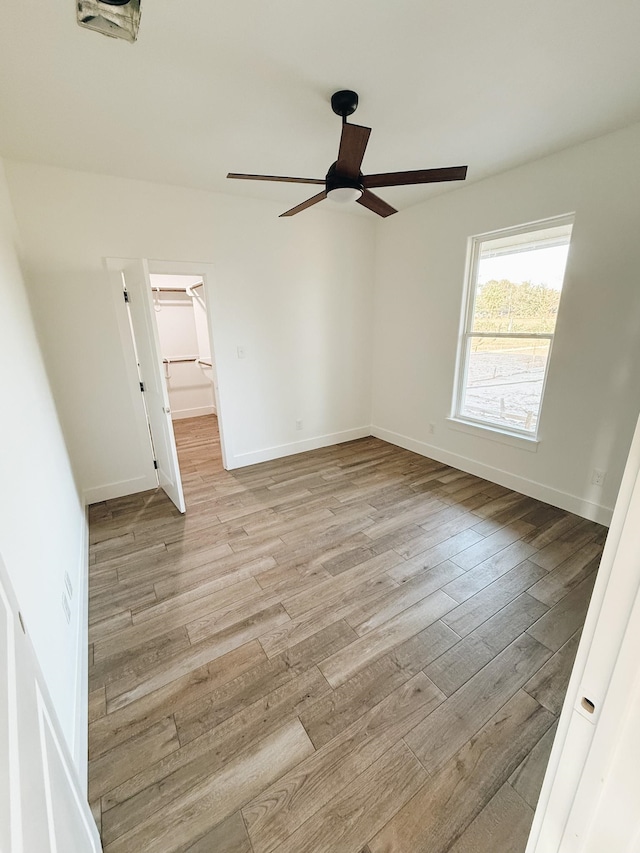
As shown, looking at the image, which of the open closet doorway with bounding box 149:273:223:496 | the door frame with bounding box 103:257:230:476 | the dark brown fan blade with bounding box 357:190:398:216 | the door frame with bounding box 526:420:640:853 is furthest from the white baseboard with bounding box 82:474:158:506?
the door frame with bounding box 526:420:640:853

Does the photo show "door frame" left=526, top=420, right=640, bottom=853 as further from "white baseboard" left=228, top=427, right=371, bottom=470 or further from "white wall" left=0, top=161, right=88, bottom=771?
"white baseboard" left=228, top=427, right=371, bottom=470

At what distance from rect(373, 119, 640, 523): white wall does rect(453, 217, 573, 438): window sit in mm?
113

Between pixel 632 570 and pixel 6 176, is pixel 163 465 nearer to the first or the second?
pixel 6 176

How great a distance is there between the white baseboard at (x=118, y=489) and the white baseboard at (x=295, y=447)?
2.75ft

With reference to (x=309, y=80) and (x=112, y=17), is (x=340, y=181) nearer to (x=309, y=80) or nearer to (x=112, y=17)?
(x=309, y=80)

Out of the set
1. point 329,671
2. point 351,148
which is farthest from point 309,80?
point 329,671

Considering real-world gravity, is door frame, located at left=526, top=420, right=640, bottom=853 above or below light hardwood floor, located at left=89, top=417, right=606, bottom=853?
above

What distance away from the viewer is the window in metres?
2.77

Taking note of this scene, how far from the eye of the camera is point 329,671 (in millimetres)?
1605

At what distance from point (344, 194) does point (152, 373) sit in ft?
6.47

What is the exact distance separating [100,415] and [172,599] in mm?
1861

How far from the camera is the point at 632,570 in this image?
469mm

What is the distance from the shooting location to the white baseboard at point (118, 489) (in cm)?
308

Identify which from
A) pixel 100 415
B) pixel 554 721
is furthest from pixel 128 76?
pixel 554 721
